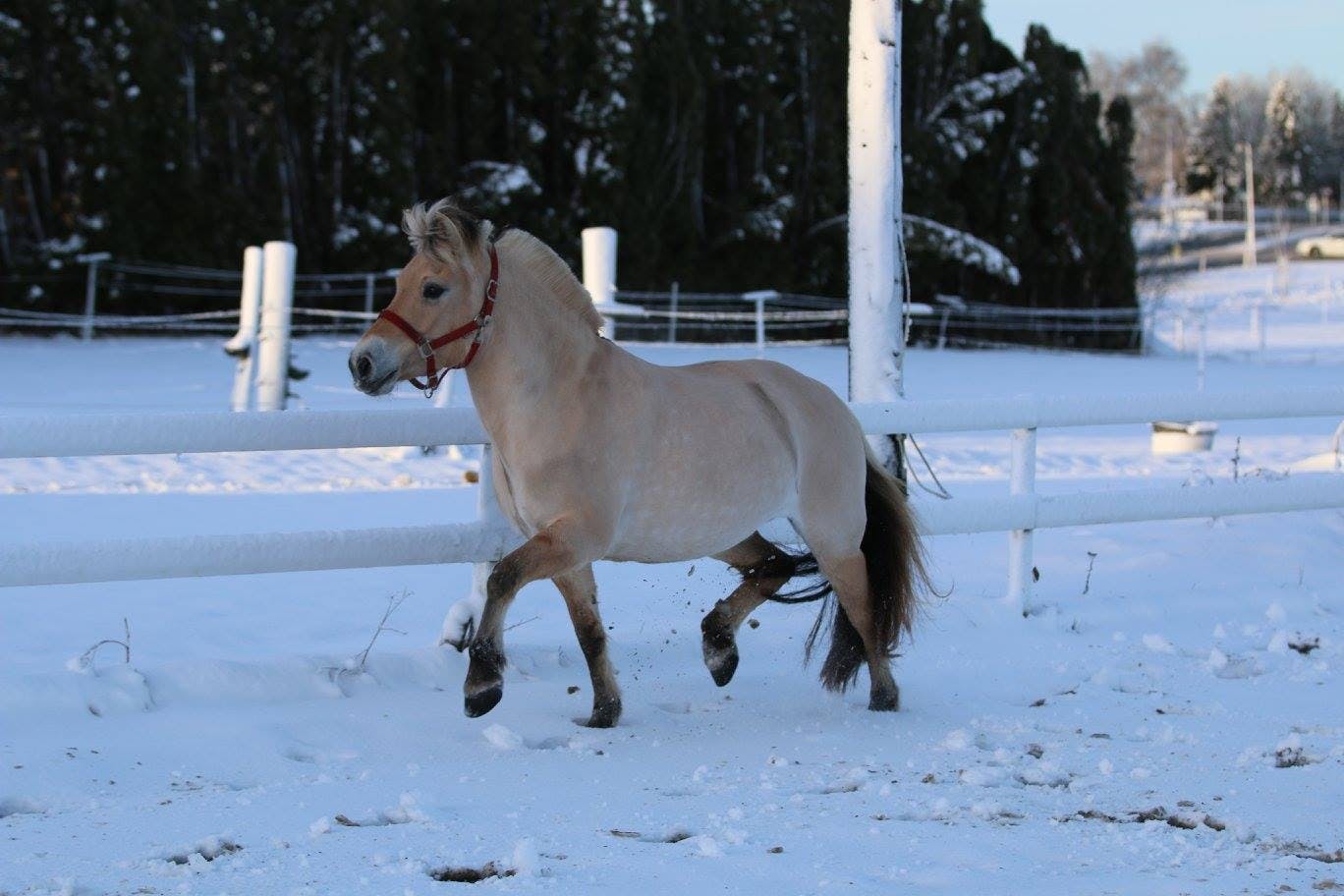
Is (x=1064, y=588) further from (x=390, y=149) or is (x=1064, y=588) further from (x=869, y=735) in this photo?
(x=390, y=149)

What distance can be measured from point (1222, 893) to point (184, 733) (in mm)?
2946

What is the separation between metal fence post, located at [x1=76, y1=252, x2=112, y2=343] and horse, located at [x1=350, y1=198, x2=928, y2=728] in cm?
1575

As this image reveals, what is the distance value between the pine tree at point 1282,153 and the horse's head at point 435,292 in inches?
3283

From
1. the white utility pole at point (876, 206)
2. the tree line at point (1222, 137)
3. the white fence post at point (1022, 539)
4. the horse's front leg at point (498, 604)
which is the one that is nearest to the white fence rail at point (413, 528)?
the white fence post at point (1022, 539)

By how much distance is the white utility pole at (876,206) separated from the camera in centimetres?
703

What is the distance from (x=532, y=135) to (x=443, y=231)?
64.5 feet

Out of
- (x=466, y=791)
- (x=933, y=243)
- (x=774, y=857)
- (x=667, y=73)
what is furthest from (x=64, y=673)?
(x=933, y=243)

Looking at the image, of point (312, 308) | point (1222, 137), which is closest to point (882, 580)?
point (312, 308)

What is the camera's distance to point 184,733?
15.1ft

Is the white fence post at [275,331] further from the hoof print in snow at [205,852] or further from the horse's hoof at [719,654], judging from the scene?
the hoof print in snow at [205,852]

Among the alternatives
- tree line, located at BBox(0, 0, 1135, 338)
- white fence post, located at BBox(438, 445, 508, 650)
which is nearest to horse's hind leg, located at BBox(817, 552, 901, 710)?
white fence post, located at BBox(438, 445, 508, 650)

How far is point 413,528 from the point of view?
5.38 metres

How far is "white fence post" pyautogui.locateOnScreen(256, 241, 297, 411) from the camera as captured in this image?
1273cm

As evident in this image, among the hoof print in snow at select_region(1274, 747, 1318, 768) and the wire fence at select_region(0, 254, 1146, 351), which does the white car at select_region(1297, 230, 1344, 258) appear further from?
the hoof print in snow at select_region(1274, 747, 1318, 768)
